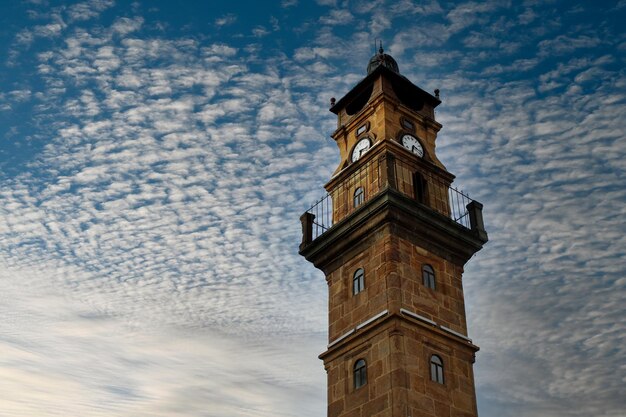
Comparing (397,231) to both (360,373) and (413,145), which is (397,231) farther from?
(413,145)

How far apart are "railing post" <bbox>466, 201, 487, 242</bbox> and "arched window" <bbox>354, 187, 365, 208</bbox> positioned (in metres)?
4.78

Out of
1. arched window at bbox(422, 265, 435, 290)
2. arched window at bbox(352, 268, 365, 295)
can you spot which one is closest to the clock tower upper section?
arched window at bbox(422, 265, 435, 290)

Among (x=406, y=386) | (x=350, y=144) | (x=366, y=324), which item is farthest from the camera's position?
(x=350, y=144)

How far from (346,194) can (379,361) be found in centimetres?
955

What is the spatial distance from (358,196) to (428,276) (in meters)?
5.50

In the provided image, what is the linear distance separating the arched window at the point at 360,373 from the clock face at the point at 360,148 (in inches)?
409

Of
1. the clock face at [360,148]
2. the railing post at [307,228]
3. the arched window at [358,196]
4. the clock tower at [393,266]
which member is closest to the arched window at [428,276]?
the clock tower at [393,266]

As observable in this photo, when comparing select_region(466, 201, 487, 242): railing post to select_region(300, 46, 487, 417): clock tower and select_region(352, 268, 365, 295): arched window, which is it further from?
select_region(352, 268, 365, 295): arched window

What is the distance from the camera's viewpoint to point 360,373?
30.5m

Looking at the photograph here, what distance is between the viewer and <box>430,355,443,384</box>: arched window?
97.6 feet

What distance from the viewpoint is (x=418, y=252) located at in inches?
1282

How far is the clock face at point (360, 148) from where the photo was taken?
36875 millimetres

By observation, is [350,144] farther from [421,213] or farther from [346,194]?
[421,213]

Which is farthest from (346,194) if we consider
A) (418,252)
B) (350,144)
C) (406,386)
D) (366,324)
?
(406,386)
